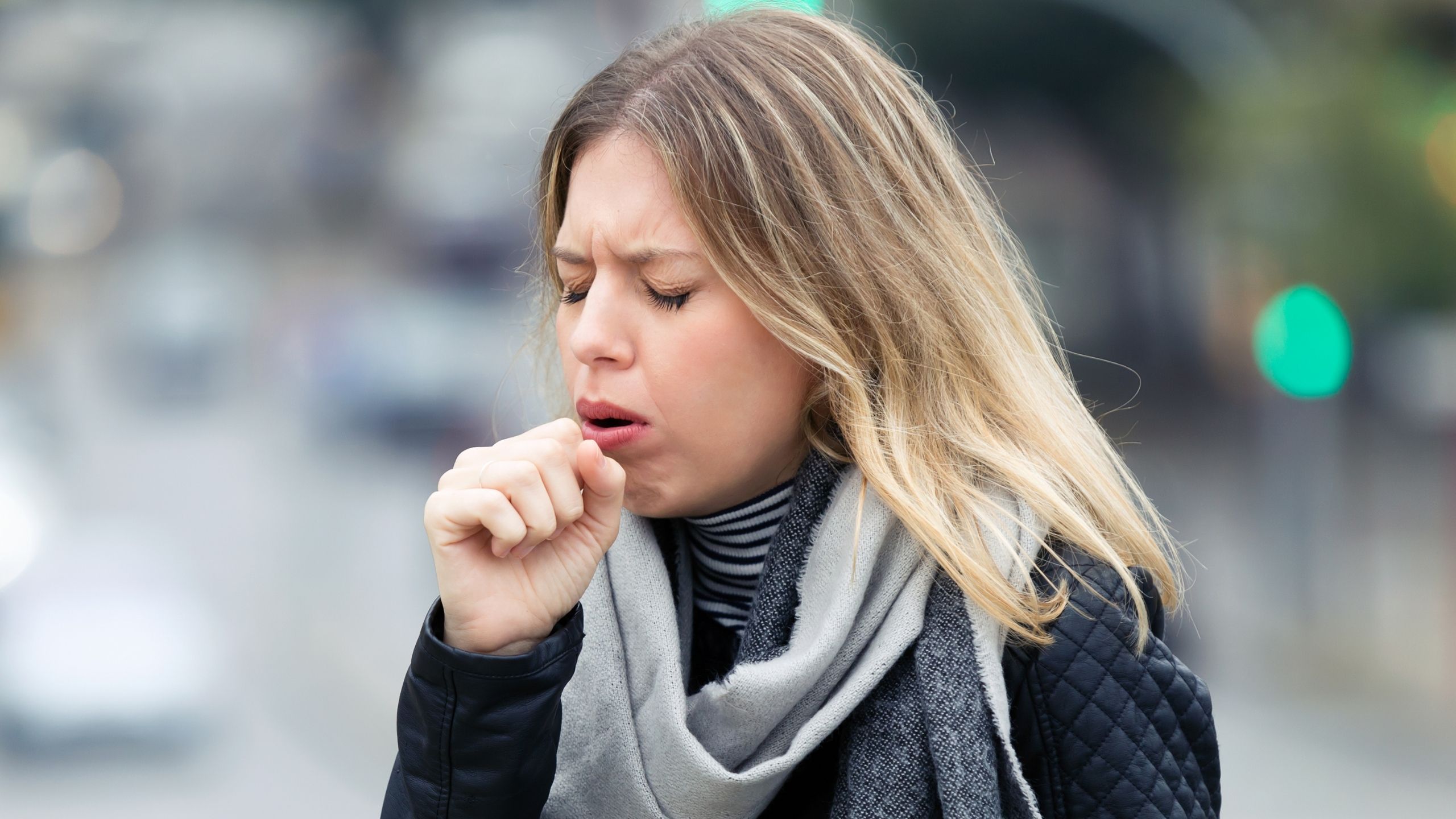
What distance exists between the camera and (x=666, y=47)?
1.82 metres

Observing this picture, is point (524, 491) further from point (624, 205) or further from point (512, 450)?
point (624, 205)

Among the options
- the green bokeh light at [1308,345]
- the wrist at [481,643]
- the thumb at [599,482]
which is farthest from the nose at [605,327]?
the green bokeh light at [1308,345]

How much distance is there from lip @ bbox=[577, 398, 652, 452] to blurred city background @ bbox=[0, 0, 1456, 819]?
168 inches

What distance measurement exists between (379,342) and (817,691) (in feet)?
26.6

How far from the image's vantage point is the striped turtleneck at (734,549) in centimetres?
177

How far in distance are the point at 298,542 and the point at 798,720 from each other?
785cm

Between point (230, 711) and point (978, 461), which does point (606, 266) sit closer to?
point (978, 461)

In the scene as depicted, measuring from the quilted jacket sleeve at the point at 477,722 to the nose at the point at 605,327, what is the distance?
319 mm

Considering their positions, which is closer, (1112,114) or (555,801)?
(555,801)

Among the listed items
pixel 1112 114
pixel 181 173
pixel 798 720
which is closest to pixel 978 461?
pixel 798 720

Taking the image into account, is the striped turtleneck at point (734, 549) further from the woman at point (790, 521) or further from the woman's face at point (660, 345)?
the woman's face at point (660, 345)

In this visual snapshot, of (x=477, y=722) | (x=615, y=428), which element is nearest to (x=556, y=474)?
(x=615, y=428)

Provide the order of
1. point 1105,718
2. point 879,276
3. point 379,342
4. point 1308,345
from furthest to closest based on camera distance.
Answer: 1. point 379,342
2. point 1308,345
3. point 879,276
4. point 1105,718

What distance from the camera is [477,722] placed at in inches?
55.8
